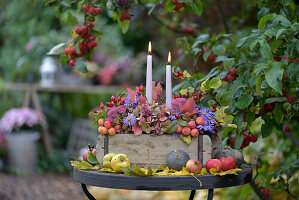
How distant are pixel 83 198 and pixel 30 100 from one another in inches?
79.8

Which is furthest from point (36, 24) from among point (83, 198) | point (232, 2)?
point (232, 2)

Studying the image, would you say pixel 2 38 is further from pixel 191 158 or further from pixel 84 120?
pixel 191 158

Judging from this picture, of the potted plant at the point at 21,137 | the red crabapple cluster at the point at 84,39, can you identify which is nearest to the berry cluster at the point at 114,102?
the red crabapple cluster at the point at 84,39

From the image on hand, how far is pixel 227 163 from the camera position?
1350mm

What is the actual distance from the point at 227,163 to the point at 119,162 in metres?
0.35

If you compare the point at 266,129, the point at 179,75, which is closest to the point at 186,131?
the point at 179,75

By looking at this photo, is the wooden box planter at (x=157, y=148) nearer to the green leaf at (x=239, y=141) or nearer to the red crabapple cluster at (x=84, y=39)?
the green leaf at (x=239, y=141)

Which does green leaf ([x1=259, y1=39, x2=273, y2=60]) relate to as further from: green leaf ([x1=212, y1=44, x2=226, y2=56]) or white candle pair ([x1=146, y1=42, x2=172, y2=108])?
green leaf ([x1=212, y1=44, x2=226, y2=56])

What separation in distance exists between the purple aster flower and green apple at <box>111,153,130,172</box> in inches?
4.3

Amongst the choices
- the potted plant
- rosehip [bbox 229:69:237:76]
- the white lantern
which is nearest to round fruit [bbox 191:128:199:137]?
rosehip [bbox 229:69:237:76]

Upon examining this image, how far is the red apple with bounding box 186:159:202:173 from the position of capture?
4.23 feet

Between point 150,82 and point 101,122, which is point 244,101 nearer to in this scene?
point 150,82

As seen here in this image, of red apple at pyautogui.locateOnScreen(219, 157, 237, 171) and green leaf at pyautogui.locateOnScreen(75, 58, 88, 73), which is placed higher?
green leaf at pyautogui.locateOnScreen(75, 58, 88, 73)

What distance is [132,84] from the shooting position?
605 cm
